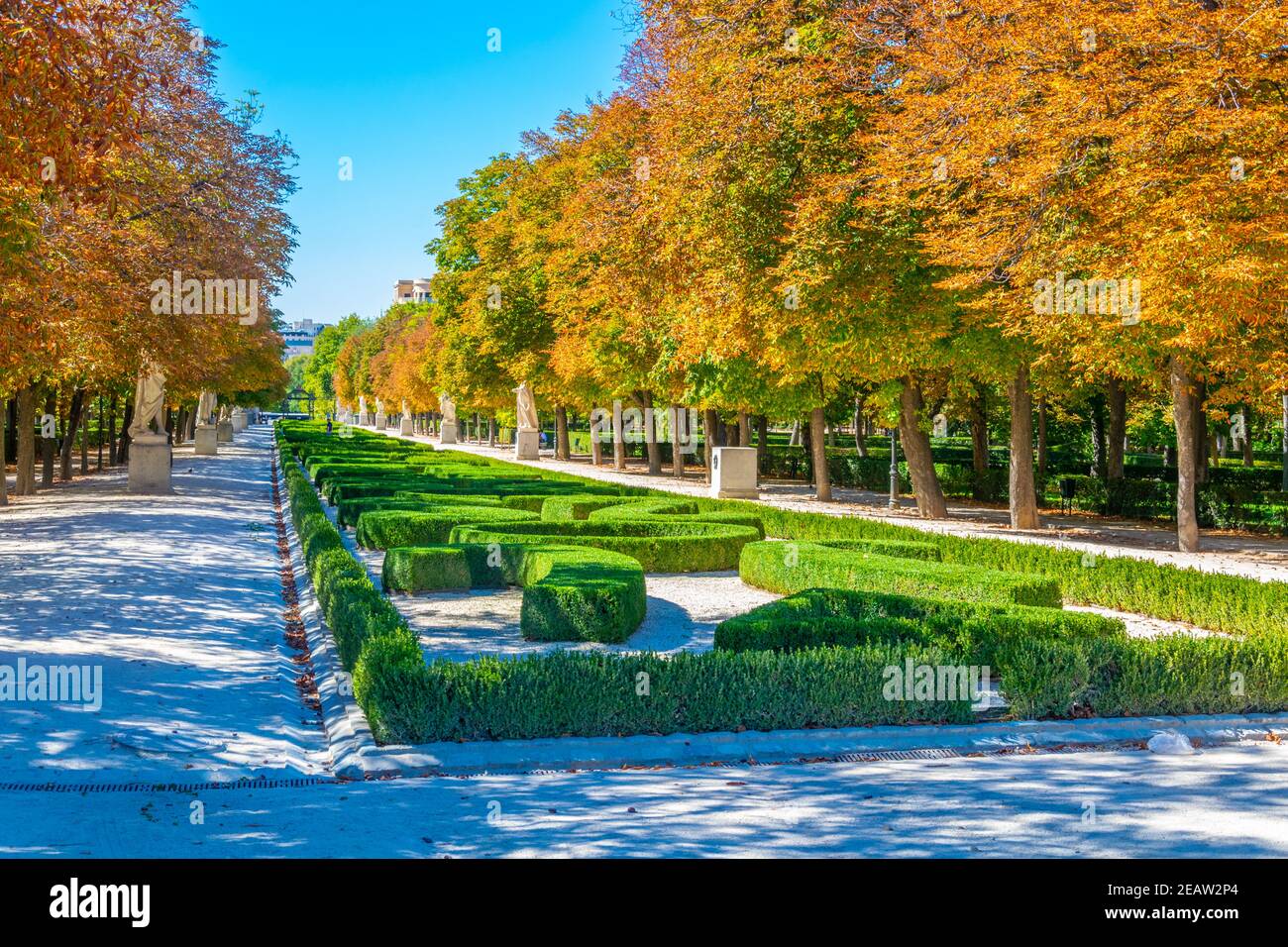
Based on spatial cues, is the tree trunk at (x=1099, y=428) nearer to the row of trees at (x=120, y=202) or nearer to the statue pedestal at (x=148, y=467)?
the row of trees at (x=120, y=202)

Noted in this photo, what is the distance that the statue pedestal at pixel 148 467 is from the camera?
88.6 ft

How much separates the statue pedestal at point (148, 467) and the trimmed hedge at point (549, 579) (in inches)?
590

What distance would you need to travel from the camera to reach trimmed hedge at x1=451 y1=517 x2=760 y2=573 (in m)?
16.3

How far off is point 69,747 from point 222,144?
61.4ft

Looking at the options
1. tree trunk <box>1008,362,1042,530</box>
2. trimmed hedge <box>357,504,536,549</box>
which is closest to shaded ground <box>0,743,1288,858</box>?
trimmed hedge <box>357,504,536,549</box>

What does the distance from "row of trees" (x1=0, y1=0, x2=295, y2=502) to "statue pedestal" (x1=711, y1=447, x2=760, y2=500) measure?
40.6ft

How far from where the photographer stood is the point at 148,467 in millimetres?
27078

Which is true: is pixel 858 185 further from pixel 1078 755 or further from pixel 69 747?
pixel 69 747

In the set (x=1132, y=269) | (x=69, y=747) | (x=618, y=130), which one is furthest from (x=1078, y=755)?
(x=618, y=130)

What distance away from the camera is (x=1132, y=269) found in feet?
54.6

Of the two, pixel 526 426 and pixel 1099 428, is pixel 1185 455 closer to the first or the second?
pixel 1099 428

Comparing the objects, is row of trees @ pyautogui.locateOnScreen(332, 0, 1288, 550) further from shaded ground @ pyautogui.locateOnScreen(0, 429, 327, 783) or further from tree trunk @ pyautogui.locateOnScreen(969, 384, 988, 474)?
shaded ground @ pyautogui.locateOnScreen(0, 429, 327, 783)

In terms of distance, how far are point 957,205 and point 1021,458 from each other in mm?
6136

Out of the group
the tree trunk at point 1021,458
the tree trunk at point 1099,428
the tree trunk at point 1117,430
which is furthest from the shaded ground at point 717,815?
the tree trunk at point 1099,428
